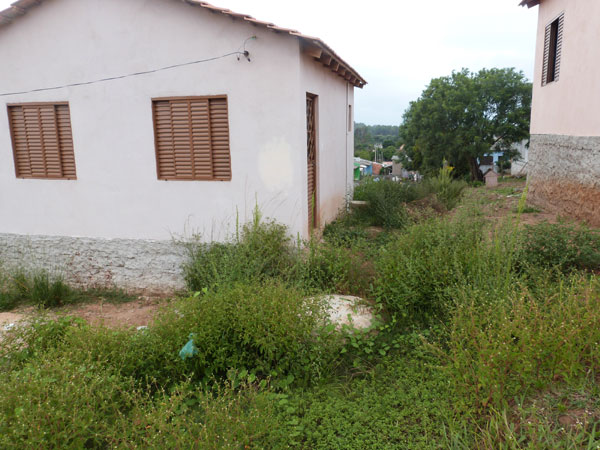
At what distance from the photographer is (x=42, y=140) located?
8586mm

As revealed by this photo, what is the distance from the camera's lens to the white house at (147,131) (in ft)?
23.6

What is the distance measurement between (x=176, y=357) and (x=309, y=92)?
518 centimetres

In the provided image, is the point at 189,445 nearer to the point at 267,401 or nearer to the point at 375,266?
the point at 267,401

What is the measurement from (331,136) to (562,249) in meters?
5.54

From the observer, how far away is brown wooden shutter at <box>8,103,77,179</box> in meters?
8.45

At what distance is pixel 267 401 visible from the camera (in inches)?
145

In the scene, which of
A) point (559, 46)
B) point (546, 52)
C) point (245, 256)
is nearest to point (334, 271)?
point (245, 256)

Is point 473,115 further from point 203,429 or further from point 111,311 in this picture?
point 203,429

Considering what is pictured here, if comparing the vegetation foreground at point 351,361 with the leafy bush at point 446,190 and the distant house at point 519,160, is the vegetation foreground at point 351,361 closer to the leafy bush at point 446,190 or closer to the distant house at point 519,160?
the leafy bush at point 446,190

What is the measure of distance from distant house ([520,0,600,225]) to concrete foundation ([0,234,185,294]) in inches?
304

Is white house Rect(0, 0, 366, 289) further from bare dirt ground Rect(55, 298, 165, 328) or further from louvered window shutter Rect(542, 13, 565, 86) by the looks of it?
louvered window shutter Rect(542, 13, 565, 86)

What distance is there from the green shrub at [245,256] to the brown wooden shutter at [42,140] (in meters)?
3.16

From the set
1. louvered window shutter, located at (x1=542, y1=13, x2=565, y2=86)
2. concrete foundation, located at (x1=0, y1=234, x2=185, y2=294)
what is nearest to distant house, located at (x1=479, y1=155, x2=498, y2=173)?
louvered window shutter, located at (x1=542, y1=13, x2=565, y2=86)

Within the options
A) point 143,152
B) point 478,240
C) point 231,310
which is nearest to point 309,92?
point 143,152
